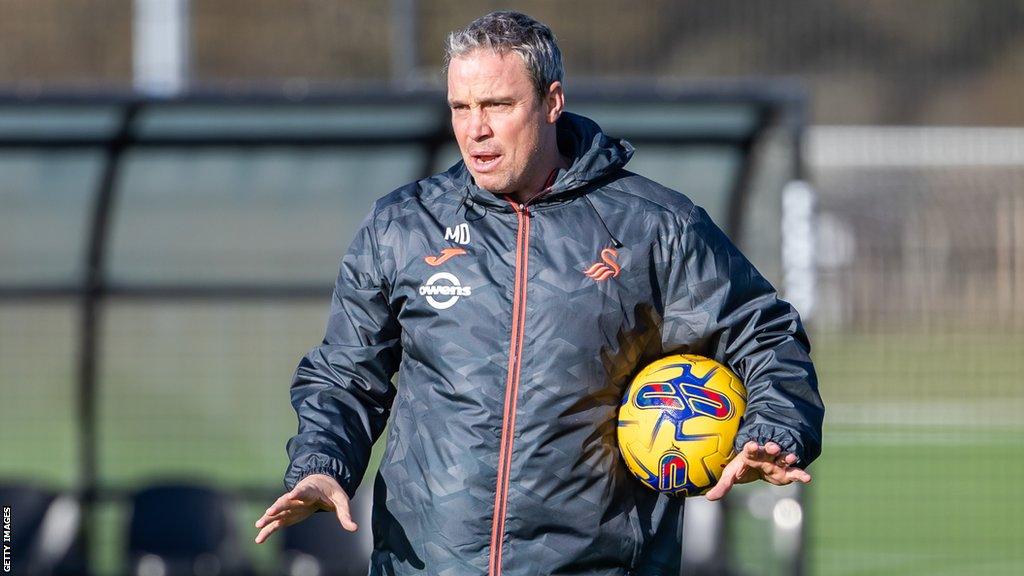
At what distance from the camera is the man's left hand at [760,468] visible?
2963 mm

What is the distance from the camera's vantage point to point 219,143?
6.80 m

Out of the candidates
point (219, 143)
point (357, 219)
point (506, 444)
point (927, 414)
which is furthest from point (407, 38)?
point (927, 414)

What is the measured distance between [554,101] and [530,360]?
560 millimetres

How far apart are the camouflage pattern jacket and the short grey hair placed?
20cm

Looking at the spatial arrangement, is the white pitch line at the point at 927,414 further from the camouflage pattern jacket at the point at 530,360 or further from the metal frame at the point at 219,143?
the camouflage pattern jacket at the point at 530,360

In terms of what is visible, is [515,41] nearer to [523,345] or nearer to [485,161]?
[485,161]

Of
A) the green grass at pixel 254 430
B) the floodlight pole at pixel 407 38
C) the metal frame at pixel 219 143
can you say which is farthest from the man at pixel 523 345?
the floodlight pole at pixel 407 38

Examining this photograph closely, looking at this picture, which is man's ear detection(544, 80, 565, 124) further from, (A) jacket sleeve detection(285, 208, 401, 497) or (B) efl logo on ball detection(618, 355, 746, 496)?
(B) efl logo on ball detection(618, 355, 746, 496)

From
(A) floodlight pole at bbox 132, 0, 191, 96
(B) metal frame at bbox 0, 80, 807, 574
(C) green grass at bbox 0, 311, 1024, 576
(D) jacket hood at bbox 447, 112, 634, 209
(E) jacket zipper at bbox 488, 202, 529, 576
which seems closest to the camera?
(E) jacket zipper at bbox 488, 202, 529, 576

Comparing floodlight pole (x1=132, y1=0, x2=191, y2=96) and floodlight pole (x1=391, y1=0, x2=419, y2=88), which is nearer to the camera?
floodlight pole (x1=391, y1=0, x2=419, y2=88)

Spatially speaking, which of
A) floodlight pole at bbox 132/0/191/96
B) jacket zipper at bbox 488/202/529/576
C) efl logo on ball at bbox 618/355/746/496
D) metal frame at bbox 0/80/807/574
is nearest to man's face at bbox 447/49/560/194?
jacket zipper at bbox 488/202/529/576

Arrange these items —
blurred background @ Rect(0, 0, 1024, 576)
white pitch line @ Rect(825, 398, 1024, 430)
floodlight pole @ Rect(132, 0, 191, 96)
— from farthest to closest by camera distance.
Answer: white pitch line @ Rect(825, 398, 1024, 430)
floodlight pole @ Rect(132, 0, 191, 96)
blurred background @ Rect(0, 0, 1024, 576)

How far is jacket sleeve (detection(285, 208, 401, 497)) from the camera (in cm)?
319

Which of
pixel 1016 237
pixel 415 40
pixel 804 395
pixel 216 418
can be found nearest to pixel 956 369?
pixel 1016 237
